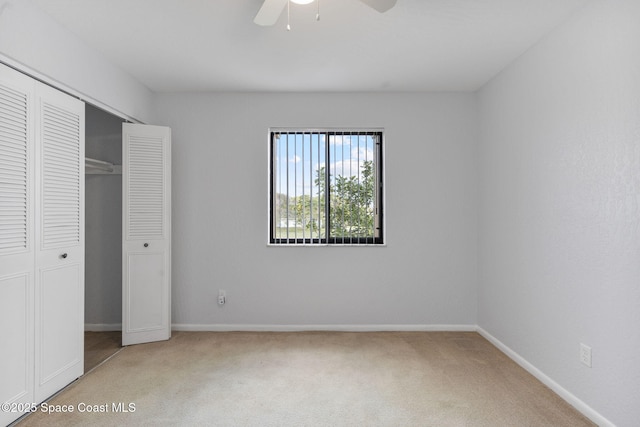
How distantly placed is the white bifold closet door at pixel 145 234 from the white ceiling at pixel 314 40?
68 cm

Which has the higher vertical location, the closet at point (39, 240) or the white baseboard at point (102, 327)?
the closet at point (39, 240)

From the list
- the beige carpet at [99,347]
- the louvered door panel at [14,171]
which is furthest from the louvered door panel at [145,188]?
the louvered door panel at [14,171]

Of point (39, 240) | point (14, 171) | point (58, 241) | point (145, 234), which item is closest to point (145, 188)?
point (145, 234)

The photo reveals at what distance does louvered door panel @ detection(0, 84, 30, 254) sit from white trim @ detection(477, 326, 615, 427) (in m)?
3.65

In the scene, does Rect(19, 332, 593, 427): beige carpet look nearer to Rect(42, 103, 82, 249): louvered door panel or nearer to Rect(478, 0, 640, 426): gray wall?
Rect(478, 0, 640, 426): gray wall

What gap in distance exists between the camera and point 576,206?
244cm

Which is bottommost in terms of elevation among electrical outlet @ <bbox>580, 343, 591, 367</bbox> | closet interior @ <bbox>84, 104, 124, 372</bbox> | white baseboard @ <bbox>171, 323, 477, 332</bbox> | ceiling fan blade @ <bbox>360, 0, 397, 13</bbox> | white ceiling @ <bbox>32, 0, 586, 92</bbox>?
white baseboard @ <bbox>171, 323, 477, 332</bbox>

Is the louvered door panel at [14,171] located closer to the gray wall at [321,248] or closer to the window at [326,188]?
the gray wall at [321,248]

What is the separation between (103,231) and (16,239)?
1.84 metres

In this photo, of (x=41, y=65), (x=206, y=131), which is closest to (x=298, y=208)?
(x=206, y=131)

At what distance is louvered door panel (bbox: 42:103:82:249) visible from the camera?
2.50 metres

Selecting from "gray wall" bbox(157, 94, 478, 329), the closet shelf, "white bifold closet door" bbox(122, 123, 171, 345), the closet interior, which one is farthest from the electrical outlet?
the closet shelf

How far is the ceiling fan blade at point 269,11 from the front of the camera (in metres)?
2.00

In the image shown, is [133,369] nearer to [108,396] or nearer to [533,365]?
[108,396]
